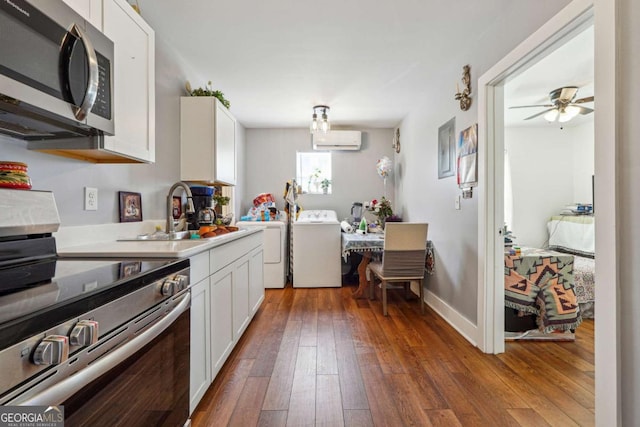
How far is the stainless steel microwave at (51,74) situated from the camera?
815 mm

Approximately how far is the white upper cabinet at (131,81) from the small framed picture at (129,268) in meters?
0.55

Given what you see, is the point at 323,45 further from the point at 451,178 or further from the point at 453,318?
the point at 453,318

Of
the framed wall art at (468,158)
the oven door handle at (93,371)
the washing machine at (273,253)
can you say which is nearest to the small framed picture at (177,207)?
the washing machine at (273,253)

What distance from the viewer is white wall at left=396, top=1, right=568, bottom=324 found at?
1.85 meters

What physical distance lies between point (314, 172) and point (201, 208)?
2.45 metres

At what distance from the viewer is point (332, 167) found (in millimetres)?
4676

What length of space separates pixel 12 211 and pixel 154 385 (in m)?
0.73

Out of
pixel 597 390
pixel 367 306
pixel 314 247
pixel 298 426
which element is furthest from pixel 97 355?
pixel 314 247

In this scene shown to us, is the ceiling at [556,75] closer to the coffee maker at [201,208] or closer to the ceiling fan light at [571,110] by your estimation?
the ceiling fan light at [571,110]

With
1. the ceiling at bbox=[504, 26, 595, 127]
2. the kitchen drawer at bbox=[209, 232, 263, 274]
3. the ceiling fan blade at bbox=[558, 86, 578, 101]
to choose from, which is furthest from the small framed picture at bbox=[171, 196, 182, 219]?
the ceiling fan blade at bbox=[558, 86, 578, 101]

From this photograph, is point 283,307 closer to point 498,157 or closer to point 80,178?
point 80,178

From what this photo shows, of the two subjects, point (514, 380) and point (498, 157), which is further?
point (498, 157)

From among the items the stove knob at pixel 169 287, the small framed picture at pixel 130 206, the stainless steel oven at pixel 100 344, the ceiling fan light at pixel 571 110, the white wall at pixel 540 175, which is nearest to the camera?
the stainless steel oven at pixel 100 344

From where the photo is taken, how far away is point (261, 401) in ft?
5.23
